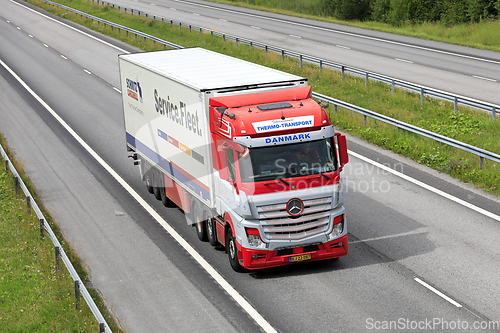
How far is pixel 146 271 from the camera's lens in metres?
12.0

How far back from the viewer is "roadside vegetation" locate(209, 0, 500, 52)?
4059cm

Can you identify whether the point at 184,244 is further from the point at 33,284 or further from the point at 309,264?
the point at 33,284

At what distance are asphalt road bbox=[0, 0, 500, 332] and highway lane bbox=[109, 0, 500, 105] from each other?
11.4 metres

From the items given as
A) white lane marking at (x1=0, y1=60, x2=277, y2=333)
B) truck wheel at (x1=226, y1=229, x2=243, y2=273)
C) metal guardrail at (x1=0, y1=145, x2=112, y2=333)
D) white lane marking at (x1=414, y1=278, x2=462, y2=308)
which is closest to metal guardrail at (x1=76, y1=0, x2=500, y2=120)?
white lane marking at (x1=414, y1=278, x2=462, y2=308)

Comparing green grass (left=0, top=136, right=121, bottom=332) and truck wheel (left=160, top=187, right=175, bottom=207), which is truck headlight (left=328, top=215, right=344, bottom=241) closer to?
green grass (left=0, top=136, right=121, bottom=332)

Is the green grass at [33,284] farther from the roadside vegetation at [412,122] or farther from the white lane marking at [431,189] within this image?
the roadside vegetation at [412,122]

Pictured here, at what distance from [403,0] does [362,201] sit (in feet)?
132

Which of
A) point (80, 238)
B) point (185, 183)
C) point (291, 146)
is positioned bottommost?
point (80, 238)

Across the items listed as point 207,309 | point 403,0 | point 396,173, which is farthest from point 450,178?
point 403,0

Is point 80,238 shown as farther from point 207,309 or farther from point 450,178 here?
point 450,178

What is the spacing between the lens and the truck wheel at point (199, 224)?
13.1 meters

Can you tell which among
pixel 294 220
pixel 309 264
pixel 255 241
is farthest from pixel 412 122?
pixel 255 241

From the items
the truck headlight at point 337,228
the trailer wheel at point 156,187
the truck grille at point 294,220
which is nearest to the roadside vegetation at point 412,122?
the truck headlight at point 337,228

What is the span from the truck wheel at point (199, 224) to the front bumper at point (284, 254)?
2.08 m
